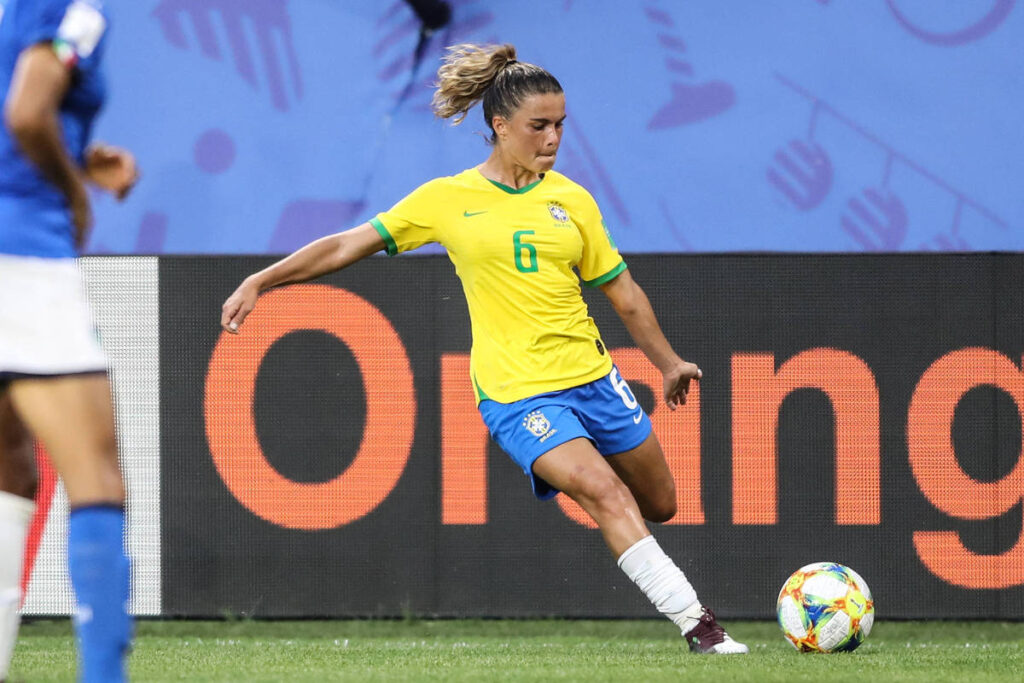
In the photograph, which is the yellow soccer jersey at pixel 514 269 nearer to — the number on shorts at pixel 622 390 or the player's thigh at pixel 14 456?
the number on shorts at pixel 622 390

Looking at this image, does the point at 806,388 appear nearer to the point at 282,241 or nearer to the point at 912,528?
the point at 912,528

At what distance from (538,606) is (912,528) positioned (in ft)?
5.41

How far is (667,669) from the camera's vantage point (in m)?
4.60

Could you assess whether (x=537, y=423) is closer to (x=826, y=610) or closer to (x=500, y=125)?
(x=500, y=125)

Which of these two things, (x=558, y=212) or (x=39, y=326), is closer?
(x=39, y=326)

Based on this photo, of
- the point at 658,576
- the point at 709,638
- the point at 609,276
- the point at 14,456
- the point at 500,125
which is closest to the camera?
the point at 14,456

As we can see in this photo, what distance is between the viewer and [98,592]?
3.14 meters

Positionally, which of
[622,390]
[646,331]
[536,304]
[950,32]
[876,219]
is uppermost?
[950,32]

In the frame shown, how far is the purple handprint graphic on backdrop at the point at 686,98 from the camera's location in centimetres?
949

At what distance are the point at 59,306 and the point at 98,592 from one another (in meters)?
0.61

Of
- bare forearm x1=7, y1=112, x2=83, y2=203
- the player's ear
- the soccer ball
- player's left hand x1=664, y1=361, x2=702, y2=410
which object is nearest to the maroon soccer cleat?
the soccer ball

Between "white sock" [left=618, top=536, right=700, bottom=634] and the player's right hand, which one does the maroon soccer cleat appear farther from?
the player's right hand

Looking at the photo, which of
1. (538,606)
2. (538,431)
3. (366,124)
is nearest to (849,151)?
(366,124)

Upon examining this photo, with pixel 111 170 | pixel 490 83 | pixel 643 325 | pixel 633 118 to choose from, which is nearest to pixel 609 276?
pixel 643 325
